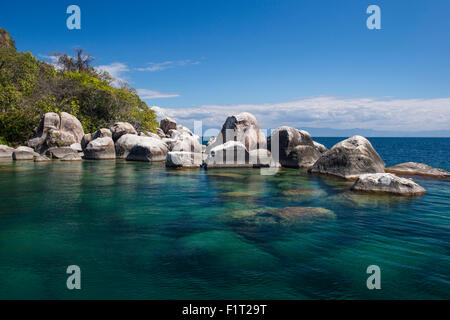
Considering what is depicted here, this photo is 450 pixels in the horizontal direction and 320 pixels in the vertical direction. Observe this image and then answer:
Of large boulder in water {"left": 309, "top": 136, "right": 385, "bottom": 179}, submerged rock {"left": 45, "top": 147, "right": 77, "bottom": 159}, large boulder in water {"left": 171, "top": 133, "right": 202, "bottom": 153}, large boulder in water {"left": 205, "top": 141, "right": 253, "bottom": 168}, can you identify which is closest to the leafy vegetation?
submerged rock {"left": 45, "top": 147, "right": 77, "bottom": 159}

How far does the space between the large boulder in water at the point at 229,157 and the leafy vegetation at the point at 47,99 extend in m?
17.9

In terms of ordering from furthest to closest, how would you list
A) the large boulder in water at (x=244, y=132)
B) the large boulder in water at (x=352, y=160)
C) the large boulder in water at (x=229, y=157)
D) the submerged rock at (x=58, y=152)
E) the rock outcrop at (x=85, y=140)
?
the rock outcrop at (x=85, y=140), the submerged rock at (x=58, y=152), the large boulder in water at (x=244, y=132), the large boulder in water at (x=229, y=157), the large boulder in water at (x=352, y=160)

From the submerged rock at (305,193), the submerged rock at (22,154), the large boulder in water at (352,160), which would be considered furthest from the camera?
the submerged rock at (22,154)

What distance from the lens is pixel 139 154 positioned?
22734 millimetres

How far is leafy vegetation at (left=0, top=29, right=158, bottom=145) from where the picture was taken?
2781cm

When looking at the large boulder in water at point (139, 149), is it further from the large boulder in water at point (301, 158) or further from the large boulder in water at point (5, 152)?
the large boulder in water at point (301, 158)

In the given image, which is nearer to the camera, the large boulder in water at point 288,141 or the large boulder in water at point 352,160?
the large boulder in water at point 352,160

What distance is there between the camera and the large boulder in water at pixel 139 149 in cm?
2244

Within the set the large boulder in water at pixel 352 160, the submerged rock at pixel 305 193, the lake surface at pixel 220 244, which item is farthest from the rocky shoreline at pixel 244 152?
the lake surface at pixel 220 244

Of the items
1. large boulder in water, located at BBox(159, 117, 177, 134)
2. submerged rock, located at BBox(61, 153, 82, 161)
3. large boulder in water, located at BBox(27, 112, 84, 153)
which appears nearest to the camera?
submerged rock, located at BBox(61, 153, 82, 161)

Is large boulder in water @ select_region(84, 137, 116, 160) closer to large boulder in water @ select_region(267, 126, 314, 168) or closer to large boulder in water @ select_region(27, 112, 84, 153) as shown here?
large boulder in water @ select_region(27, 112, 84, 153)

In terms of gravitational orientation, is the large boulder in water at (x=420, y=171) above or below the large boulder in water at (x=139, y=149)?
below

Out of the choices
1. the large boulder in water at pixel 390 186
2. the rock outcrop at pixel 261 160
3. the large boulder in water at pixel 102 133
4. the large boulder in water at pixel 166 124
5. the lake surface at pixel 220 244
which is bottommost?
the lake surface at pixel 220 244
